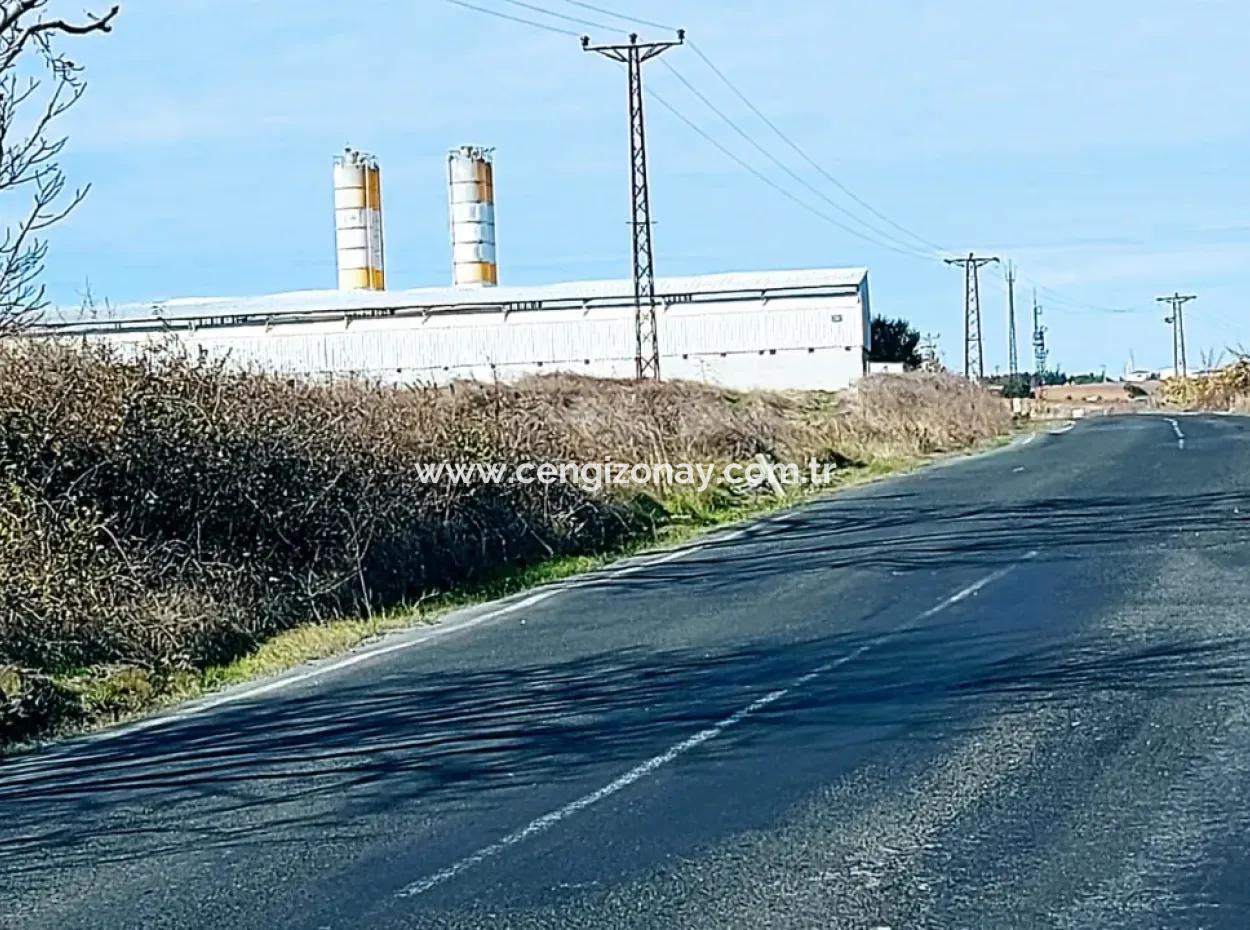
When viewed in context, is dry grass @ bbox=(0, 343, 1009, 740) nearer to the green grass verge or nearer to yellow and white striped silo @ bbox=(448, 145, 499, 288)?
the green grass verge

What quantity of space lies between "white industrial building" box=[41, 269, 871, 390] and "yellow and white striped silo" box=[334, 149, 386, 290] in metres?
2.15

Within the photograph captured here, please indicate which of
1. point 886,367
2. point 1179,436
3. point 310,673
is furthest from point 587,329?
point 310,673

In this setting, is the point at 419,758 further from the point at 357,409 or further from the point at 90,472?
the point at 357,409

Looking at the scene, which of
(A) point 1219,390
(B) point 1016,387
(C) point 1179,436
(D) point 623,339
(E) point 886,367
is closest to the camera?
(C) point 1179,436

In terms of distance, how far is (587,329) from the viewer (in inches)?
2591

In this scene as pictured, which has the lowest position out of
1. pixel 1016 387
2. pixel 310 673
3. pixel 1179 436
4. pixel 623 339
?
pixel 310 673

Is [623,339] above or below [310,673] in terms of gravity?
above

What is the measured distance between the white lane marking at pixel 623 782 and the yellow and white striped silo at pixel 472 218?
52.4 meters

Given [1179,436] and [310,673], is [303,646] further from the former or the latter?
[1179,436]

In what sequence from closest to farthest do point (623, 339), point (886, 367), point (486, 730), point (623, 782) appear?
point (623, 782) → point (486, 730) → point (623, 339) → point (886, 367)

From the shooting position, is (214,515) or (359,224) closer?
(214,515)

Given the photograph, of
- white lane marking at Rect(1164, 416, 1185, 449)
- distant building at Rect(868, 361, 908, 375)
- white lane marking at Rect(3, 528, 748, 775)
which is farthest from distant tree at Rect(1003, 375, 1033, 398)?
white lane marking at Rect(3, 528, 748, 775)

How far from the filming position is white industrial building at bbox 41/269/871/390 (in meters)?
64.4

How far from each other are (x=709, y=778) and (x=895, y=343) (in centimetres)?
Result: 7283
